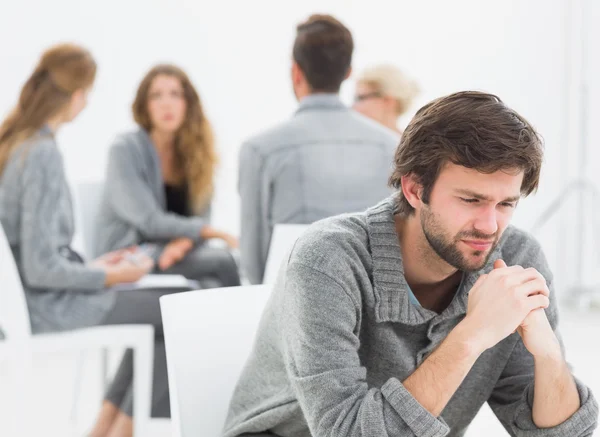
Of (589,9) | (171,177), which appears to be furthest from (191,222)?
(589,9)

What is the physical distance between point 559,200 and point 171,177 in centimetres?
251

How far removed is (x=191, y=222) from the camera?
3525 millimetres

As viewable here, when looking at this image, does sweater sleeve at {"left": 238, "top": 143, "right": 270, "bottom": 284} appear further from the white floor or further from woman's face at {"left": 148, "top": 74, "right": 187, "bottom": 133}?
woman's face at {"left": 148, "top": 74, "right": 187, "bottom": 133}

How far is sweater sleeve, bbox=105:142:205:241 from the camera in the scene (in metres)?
3.41

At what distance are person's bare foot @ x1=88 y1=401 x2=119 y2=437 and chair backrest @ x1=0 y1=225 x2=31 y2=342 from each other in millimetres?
547

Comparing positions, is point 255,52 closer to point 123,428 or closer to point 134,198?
point 134,198

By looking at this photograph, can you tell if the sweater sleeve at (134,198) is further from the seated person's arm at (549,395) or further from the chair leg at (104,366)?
the seated person's arm at (549,395)

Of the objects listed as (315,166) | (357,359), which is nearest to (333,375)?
(357,359)

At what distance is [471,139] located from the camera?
1.30 m

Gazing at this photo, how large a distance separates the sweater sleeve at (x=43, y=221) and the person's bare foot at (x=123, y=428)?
1.80 feet

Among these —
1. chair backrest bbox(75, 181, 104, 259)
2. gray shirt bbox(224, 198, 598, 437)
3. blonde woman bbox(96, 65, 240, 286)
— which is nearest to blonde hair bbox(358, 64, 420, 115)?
blonde woman bbox(96, 65, 240, 286)

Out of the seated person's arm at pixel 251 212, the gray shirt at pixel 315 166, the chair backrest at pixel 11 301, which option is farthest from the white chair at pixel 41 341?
the gray shirt at pixel 315 166

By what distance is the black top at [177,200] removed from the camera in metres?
3.64

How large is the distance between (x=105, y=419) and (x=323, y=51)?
4.73 ft
